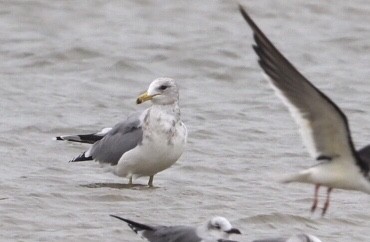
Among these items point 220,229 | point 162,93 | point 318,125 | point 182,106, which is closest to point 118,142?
point 162,93

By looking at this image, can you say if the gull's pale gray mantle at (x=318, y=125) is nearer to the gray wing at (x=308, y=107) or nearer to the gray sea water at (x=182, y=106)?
the gray wing at (x=308, y=107)

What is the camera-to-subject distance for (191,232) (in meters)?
7.78

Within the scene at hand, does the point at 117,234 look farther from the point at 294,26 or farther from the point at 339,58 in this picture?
the point at 294,26

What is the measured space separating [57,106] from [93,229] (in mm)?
4667

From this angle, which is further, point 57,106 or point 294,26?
point 294,26

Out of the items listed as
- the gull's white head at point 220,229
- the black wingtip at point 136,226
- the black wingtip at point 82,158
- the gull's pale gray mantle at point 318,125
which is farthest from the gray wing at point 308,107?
the black wingtip at point 82,158

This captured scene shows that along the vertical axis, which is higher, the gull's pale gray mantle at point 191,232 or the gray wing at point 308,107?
the gray wing at point 308,107

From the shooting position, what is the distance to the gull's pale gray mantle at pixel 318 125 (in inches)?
270

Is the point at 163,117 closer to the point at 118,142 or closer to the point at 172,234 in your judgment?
the point at 118,142

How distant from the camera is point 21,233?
27.2ft

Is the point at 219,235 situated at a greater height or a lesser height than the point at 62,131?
greater

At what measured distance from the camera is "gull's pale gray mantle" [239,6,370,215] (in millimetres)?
6848

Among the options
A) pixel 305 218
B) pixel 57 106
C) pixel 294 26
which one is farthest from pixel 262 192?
pixel 294 26

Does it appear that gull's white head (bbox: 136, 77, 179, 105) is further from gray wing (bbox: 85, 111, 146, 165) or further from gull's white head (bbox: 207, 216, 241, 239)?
gull's white head (bbox: 207, 216, 241, 239)
